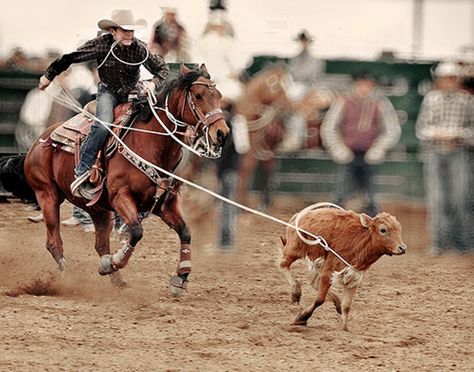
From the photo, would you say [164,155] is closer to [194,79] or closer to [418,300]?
[194,79]

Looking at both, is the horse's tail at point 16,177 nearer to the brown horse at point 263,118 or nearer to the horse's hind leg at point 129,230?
the horse's hind leg at point 129,230

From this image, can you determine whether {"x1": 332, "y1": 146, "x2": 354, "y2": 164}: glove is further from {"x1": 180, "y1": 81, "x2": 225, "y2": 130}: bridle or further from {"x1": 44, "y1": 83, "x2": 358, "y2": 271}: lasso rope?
{"x1": 180, "y1": 81, "x2": 225, "y2": 130}: bridle

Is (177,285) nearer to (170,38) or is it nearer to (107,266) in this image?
(107,266)

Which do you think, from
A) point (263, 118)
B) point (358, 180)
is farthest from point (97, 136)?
point (263, 118)

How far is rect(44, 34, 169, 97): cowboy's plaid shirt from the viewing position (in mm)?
9602

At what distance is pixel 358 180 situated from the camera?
44.6 ft

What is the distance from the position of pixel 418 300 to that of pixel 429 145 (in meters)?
3.15

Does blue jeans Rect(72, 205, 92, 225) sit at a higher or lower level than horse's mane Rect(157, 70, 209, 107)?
lower

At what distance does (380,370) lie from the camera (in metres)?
7.45

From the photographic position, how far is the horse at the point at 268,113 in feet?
49.6

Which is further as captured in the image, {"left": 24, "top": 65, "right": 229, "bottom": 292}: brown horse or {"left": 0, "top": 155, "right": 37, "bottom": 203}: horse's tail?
{"left": 0, "top": 155, "right": 37, "bottom": 203}: horse's tail

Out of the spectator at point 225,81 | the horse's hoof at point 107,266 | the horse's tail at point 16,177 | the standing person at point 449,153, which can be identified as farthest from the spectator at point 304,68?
the horse's hoof at point 107,266

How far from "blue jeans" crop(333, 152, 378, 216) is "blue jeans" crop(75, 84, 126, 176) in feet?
14.5

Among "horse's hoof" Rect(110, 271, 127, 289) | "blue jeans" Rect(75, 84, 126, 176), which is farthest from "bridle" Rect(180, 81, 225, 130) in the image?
"horse's hoof" Rect(110, 271, 127, 289)
